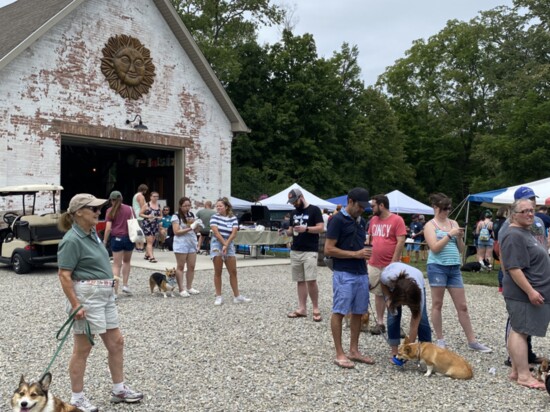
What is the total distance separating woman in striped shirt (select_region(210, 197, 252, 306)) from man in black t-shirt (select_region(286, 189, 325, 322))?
1.27 m

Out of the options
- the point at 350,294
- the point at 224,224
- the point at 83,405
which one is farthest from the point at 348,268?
the point at 224,224

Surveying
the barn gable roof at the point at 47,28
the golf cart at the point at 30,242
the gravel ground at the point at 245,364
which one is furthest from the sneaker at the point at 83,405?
the barn gable roof at the point at 47,28

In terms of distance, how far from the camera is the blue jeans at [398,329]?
5691 mm

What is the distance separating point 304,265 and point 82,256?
4070 millimetres

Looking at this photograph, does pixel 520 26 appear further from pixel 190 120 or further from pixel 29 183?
pixel 29 183

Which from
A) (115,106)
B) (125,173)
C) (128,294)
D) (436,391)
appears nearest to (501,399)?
(436,391)

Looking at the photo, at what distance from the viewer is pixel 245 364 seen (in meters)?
5.66

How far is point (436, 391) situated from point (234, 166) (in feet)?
92.1

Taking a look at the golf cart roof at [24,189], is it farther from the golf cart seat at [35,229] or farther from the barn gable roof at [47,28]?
the barn gable roof at [47,28]

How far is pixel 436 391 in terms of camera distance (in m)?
4.98

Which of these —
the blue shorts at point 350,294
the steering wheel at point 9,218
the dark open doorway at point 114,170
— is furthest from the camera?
the dark open doorway at point 114,170

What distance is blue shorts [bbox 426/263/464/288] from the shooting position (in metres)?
6.16

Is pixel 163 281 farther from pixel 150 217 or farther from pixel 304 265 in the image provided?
pixel 150 217

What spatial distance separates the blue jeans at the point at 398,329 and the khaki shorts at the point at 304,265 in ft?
6.97
